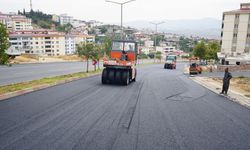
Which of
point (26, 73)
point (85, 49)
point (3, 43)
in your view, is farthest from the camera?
point (26, 73)

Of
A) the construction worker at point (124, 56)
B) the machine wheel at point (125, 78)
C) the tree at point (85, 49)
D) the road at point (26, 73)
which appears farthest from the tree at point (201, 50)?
the machine wheel at point (125, 78)

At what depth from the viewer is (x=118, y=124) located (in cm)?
779

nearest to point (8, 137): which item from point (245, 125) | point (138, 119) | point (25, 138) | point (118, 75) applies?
point (25, 138)

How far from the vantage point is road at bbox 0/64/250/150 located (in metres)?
6.22

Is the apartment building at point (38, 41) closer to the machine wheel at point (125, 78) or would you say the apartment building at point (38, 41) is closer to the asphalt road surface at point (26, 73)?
the asphalt road surface at point (26, 73)

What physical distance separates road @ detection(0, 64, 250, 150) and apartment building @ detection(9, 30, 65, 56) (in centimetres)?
8056

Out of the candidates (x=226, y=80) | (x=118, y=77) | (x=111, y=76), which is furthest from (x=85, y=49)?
(x=226, y=80)

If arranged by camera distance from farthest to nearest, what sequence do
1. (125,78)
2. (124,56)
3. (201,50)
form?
(201,50) < (124,56) < (125,78)

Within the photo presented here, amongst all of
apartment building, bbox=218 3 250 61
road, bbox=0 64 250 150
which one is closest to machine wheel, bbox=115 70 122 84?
road, bbox=0 64 250 150

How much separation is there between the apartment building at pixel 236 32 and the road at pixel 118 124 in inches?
2364

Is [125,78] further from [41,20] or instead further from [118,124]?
[41,20]

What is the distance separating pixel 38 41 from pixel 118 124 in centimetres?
8671

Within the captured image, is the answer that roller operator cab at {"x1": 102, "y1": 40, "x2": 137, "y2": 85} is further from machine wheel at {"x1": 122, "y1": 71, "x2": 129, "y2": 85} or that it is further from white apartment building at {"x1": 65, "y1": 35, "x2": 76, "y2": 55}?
white apartment building at {"x1": 65, "y1": 35, "x2": 76, "y2": 55}

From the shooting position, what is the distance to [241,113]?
1005 centimetres
